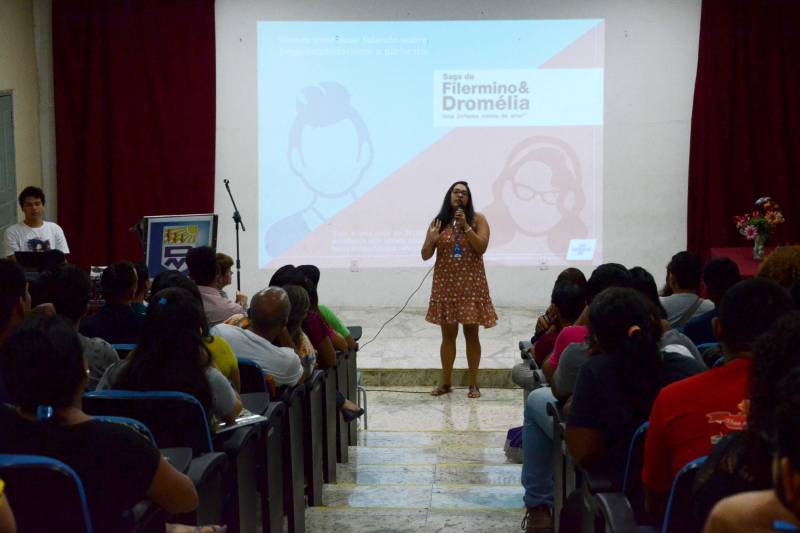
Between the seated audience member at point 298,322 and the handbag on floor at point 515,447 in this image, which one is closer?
the seated audience member at point 298,322

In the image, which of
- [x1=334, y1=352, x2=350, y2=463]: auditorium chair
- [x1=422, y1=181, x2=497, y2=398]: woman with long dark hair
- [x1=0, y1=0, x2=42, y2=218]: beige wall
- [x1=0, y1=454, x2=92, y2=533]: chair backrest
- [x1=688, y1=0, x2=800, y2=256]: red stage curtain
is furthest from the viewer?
[x1=688, y1=0, x2=800, y2=256]: red stage curtain

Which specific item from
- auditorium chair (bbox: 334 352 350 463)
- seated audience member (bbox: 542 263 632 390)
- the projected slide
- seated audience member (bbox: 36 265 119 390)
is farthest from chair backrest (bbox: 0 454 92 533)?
the projected slide

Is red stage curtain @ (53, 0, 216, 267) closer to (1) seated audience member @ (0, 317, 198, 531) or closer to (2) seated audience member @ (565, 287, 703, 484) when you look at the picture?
(2) seated audience member @ (565, 287, 703, 484)

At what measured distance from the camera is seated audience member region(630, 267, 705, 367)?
2.84 m

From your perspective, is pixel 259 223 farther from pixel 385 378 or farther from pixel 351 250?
pixel 385 378

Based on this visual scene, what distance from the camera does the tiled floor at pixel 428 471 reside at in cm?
374

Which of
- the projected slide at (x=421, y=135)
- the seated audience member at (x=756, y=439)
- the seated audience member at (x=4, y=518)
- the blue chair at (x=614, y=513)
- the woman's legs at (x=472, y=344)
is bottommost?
the woman's legs at (x=472, y=344)

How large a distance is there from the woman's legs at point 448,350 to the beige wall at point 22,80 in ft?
12.7

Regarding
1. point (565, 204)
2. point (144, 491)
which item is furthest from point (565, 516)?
point (565, 204)

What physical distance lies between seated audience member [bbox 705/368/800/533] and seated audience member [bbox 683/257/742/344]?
2.66 metres

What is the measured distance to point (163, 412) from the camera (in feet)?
8.37

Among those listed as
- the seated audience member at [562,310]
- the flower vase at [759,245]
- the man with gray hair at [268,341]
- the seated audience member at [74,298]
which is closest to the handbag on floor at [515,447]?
the seated audience member at [562,310]

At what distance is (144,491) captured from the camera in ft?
6.52

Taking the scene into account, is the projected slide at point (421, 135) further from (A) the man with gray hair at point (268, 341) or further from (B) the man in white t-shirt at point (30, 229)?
(A) the man with gray hair at point (268, 341)
